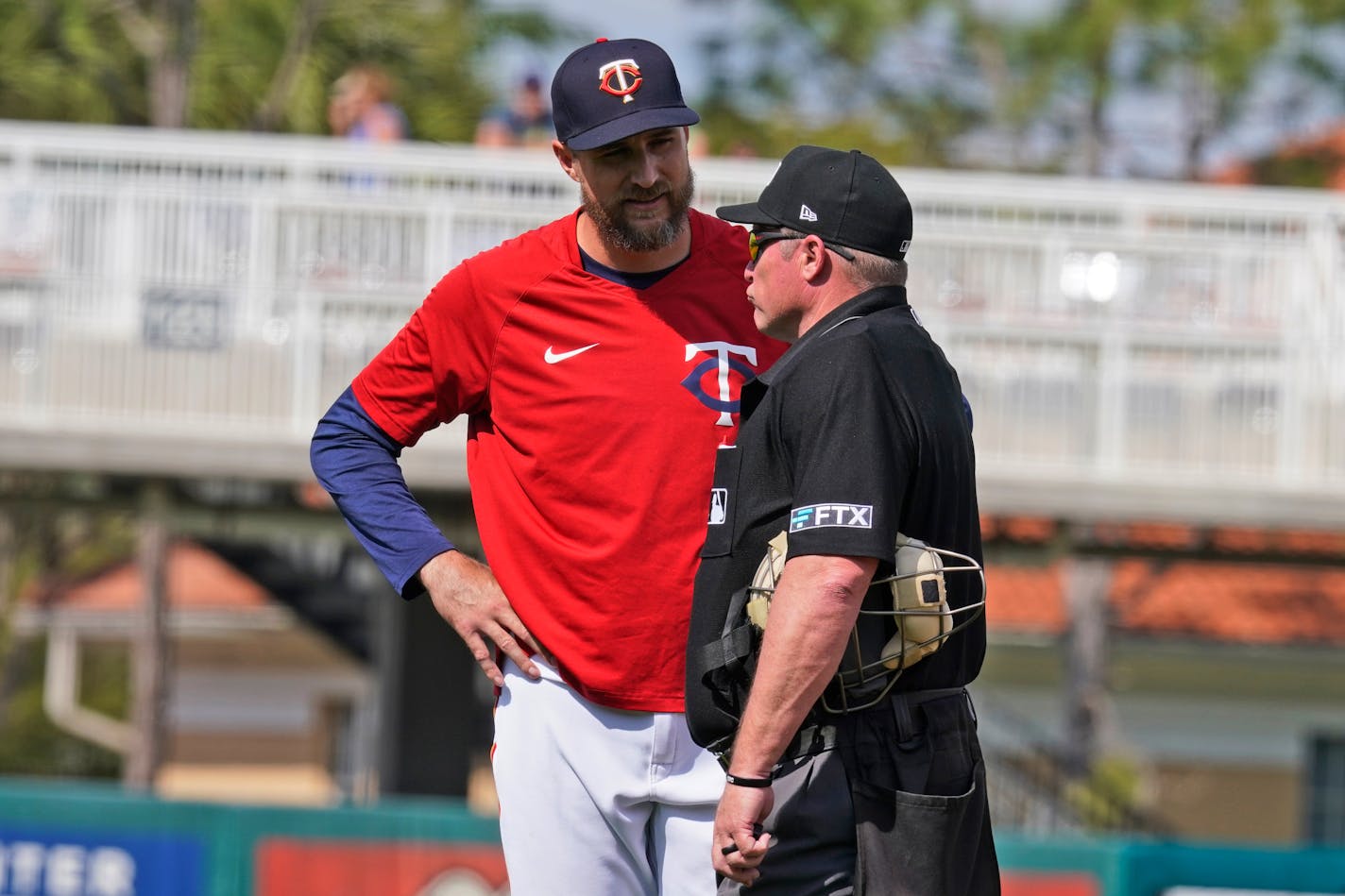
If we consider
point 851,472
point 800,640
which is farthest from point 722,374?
point 800,640

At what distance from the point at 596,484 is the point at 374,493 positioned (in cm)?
49

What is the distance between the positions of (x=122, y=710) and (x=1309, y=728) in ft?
51.1

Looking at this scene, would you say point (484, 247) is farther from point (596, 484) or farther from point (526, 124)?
point (596, 484)

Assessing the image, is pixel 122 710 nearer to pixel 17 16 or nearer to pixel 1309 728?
pixel 17 16

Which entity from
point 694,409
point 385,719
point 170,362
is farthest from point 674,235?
point 385,719

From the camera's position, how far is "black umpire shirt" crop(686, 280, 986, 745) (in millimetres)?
3215

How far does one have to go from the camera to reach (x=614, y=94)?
144 inches

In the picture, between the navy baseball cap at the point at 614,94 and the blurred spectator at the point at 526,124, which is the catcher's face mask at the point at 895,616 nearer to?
the navy baseball cap at the point at 614,94

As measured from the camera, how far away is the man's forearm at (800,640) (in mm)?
3201

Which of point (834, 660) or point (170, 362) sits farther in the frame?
point (170, 362)

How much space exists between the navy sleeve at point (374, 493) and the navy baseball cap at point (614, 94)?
713 mm

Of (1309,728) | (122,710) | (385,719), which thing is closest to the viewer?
(385,719)

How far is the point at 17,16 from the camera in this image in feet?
58.4

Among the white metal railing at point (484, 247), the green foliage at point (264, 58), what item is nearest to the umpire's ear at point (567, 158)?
the white metal railing at point (484, 247)
